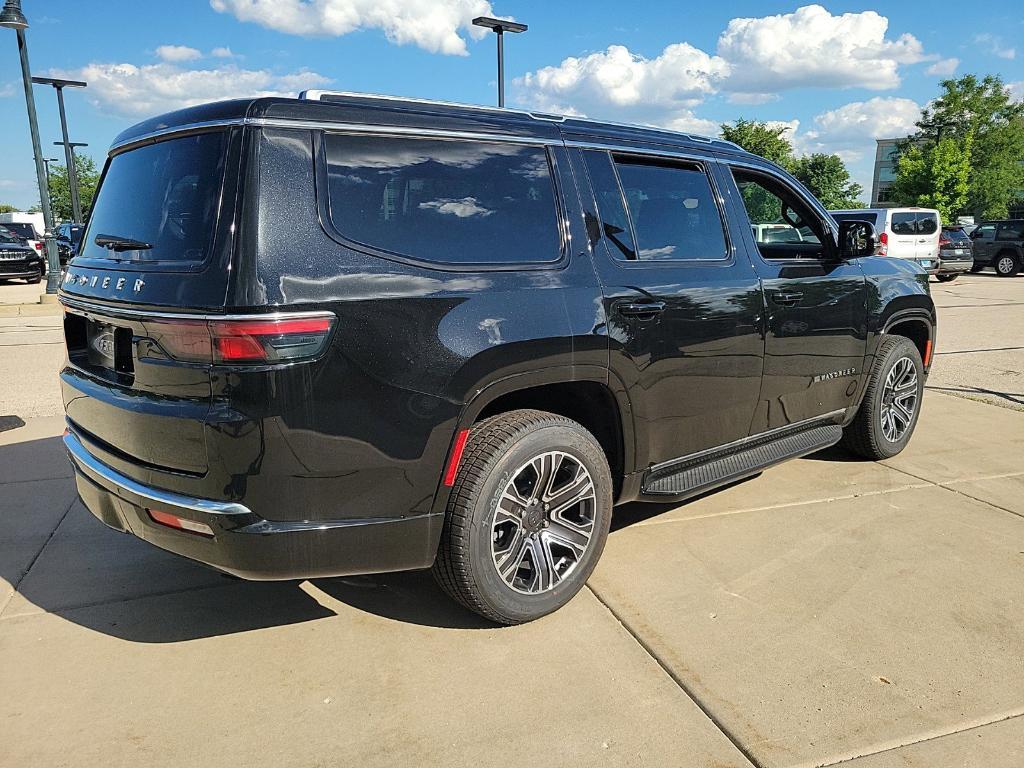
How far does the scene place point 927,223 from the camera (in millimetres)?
19750

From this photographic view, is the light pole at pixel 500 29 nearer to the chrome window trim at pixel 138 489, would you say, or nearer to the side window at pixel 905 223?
the side window at pixel 905 223

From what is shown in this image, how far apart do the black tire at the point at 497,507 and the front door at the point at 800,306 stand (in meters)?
1.29

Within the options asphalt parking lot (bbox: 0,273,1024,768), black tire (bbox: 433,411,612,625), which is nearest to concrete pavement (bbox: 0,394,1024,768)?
asphalt parking lot (bbox: 0,273,1024,768)

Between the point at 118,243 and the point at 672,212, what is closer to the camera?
the point at 118,243

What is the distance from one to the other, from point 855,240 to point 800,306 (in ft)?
1.96

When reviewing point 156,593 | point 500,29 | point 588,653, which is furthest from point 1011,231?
point 156,593

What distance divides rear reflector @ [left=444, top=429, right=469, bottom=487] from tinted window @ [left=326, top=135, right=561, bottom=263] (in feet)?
2.01

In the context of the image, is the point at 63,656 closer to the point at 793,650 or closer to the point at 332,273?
the point at 332,273

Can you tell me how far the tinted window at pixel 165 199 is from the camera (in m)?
2.59

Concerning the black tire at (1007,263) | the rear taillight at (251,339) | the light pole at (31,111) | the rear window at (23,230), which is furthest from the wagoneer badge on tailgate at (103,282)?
the black tire at (1007,263)

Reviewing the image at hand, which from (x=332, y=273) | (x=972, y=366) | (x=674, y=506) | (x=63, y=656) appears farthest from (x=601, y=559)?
(x=972, y=366)

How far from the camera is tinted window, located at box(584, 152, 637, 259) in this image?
11.0 ft

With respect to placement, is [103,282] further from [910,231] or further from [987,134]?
[987,134]

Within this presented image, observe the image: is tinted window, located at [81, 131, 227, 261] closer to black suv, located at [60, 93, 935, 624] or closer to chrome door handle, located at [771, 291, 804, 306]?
black suv, located at [60, 93, 935, 624]
